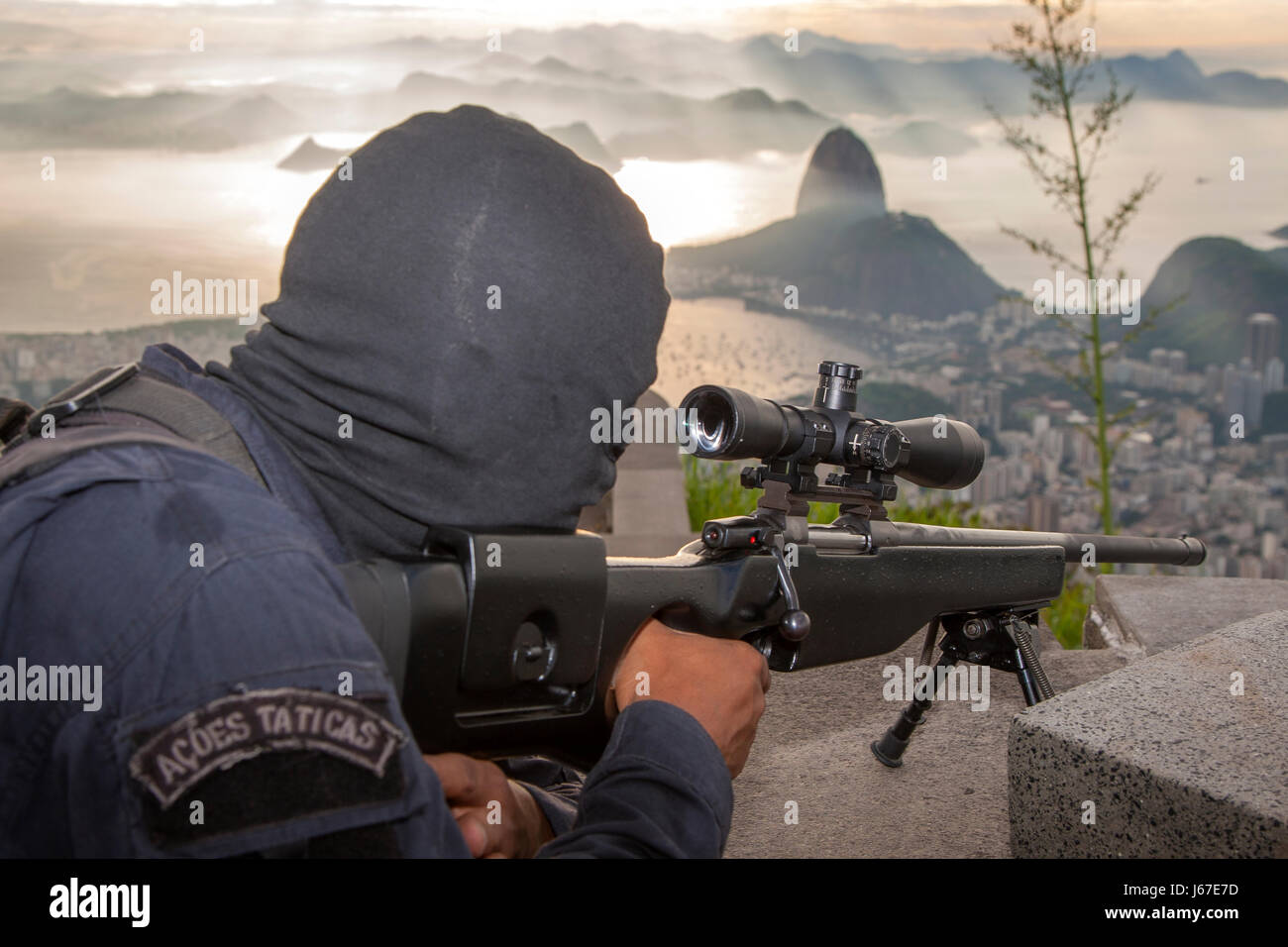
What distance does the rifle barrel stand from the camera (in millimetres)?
2613

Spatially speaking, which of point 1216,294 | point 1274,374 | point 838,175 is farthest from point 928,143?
point 1274,374

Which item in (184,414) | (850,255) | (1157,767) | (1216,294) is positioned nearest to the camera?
(184,414)

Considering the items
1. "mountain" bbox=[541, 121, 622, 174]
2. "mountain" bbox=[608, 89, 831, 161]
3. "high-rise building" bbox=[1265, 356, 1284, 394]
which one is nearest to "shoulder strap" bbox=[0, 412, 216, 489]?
"mountain" bbox=[541, 121, 622, 174]

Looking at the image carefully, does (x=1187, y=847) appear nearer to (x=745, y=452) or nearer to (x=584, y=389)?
(x=745, y=452)

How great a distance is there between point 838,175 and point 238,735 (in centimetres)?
759

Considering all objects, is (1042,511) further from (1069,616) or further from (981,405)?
(1069,616)

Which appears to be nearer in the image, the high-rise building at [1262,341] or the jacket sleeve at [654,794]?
the jacket sleeve at [654,794]

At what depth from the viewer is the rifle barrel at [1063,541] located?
103 inches

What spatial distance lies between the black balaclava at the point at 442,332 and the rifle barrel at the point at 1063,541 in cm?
117

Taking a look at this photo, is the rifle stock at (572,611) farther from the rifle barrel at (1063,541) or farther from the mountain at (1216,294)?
the mountain at (1216,294)

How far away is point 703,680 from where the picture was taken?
190 cm

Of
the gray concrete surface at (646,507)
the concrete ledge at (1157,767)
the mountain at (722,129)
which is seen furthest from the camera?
the mountain at (722,129)

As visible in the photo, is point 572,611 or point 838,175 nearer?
point 572,611

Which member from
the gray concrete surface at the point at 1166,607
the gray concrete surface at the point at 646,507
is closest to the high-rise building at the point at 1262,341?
the gray concrete surface at the point at 1166,607
